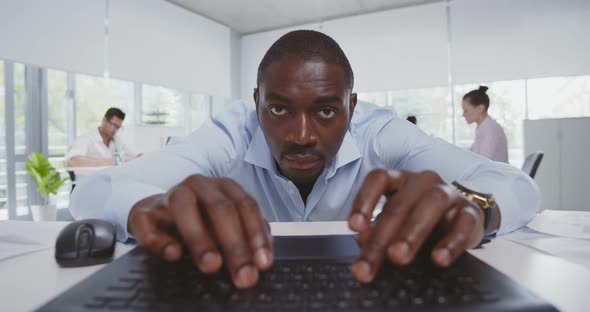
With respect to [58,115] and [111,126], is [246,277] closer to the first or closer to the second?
[111,126]

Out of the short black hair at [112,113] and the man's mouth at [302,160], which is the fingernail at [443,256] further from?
the short black hair at [112,113]

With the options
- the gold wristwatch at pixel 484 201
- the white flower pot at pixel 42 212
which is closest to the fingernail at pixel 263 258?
the gold wristwatch at pixel 484 201

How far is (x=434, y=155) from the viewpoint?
3.50 feet

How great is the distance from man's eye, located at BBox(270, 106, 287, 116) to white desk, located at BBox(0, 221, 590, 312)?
0.45m

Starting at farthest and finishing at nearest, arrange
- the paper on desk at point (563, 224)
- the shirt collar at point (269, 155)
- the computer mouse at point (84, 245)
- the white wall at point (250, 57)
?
the white wall at point (250, 57) < the shirt collar at point (269, 155) < the paper on desk at point (563, 224) < the computer mouse at point (84, 245)

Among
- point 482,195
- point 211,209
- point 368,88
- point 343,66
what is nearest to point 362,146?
point 343,66

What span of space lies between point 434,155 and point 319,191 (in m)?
0.34

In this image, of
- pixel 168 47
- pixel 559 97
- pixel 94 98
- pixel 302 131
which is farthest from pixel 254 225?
pixel 559 97

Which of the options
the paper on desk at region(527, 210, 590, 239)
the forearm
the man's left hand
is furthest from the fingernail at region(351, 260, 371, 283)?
the forearm

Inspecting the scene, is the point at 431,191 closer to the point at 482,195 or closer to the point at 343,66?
the point at 482,195

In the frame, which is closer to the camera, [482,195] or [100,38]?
[482,195]

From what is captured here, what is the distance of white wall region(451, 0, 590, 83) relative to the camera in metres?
4.87

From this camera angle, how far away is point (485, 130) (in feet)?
12.8

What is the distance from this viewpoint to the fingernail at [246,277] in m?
0.42
